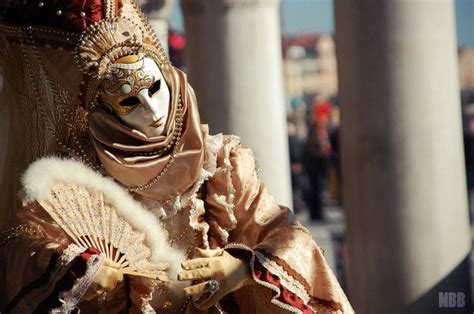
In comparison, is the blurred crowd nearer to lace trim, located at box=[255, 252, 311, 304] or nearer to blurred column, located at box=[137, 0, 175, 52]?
blurred column, located at box=[137, 0, 175, 52]

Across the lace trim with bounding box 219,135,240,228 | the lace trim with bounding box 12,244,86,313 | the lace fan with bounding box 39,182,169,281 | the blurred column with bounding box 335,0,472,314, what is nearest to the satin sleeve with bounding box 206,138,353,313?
the lace trim with bounding box 219,135,240,228

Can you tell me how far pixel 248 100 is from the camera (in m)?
7.62

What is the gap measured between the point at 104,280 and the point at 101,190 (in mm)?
338

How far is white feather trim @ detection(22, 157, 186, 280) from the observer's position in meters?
4.87

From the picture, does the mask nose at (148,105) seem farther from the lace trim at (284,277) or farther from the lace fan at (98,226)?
the lace trim at (284,277)

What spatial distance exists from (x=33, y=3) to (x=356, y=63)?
1732 millimetres

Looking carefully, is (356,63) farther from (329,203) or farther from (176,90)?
(329,203)

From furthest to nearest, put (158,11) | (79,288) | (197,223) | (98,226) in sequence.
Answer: (158,11) < (197,223) < (98,226) < (79,288)

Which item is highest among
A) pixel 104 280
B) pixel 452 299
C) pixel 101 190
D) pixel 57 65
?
pixel 57 65

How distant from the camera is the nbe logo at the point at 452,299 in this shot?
20.8 feet

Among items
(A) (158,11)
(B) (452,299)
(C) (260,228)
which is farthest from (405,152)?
(A) (158,11)

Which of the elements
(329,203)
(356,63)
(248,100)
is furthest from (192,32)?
(329,203)

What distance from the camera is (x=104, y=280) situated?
4715 mm

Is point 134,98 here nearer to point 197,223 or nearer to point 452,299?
point 197,223
